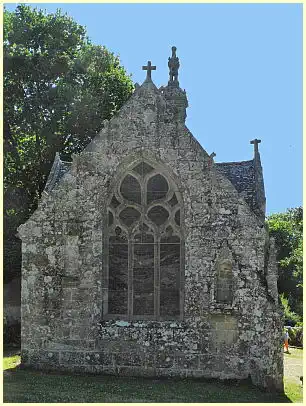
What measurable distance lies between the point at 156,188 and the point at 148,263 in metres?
2.31

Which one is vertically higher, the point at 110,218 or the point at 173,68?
the point at 173,68

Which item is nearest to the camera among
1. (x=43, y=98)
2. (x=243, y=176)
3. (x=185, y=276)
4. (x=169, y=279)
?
(x=185, y=276)

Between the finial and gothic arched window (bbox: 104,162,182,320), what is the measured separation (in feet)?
15.5

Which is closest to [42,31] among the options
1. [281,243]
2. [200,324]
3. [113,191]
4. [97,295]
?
[113,191]

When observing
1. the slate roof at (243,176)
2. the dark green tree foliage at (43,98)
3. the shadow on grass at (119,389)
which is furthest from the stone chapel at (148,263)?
the dark green tree foliage at (43,98)

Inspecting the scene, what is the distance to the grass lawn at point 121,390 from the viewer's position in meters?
13.0

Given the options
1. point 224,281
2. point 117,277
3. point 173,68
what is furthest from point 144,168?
point 173,68

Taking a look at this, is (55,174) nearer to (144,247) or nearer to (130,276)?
(144,247)

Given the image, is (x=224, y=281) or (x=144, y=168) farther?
(x=144, y=168)

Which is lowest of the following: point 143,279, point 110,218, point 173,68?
point 143,279

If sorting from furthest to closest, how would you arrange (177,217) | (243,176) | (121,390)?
1. (243,176)
2. (177,217)
3. (121,390)

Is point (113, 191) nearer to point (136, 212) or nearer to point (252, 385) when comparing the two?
point (136, 212)

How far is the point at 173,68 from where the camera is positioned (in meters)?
19.5

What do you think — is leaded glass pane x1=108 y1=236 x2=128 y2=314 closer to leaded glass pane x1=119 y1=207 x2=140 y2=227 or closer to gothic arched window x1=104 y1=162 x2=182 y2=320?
gothic arched window x1=104 y1=162 x2=182 y2=320
